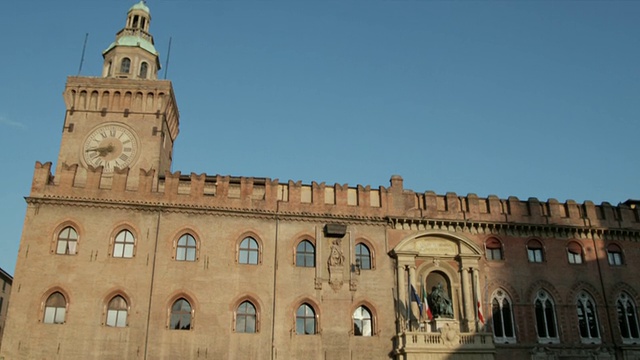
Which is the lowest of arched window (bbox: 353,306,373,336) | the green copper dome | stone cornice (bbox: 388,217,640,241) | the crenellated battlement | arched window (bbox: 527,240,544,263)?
arched window (bbox: 353,306,373,336)

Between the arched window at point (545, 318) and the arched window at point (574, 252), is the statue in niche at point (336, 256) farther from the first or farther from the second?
the arched window at point (574, 252)

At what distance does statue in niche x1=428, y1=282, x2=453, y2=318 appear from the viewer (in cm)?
3181

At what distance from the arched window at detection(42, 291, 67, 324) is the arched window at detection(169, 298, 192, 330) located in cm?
526

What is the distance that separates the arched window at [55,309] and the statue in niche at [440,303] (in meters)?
18.9

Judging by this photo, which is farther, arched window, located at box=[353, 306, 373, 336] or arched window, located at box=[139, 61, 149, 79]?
arched window, located at box=[139, 61, 149, 79]

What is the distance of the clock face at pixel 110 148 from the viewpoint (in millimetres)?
36094

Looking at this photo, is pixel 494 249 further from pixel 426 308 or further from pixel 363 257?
pixel 363 257

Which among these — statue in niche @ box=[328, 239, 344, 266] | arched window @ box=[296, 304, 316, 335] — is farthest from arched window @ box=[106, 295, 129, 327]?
statue in niche @ box=[328, 239, 344, 266]

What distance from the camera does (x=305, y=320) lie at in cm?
3142

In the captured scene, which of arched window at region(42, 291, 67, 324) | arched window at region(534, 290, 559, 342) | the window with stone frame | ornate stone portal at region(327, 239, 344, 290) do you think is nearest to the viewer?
arched window at region(42, 291, 67, 324)

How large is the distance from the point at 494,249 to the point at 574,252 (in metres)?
5.12

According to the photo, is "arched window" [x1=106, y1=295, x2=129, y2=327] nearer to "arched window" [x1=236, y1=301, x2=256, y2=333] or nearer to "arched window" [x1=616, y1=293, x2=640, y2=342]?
"arched window" [x1=236, y1=301, x2=256, y2=333]

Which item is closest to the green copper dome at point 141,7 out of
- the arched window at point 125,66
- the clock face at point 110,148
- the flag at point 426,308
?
the arched window at point 125,66

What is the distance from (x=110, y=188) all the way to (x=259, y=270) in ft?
30.4
